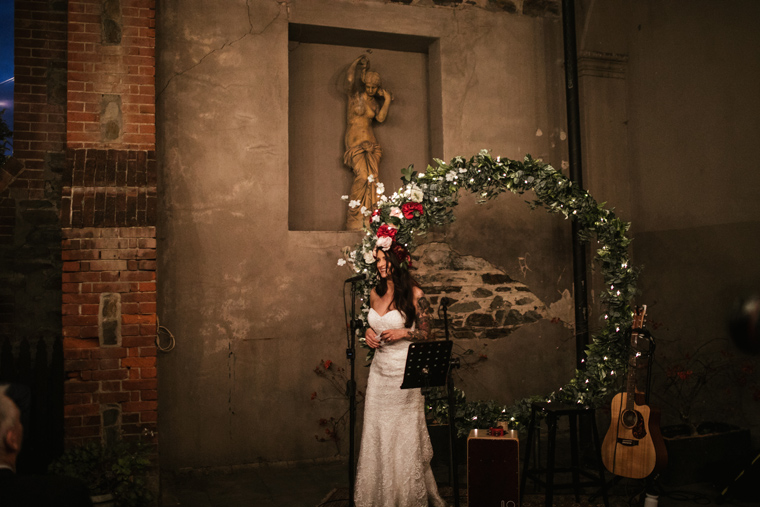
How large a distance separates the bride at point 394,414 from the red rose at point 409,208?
21.2 inches

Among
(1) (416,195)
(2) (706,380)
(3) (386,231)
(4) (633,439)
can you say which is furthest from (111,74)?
(2) (706,380)

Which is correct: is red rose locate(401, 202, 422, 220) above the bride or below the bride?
above

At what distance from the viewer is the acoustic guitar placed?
450 cm

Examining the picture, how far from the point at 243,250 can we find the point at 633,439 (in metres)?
3.80

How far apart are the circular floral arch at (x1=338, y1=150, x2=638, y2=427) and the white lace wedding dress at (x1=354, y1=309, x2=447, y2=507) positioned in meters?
0.73

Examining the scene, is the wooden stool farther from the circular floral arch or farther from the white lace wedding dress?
the white lace wedding dress

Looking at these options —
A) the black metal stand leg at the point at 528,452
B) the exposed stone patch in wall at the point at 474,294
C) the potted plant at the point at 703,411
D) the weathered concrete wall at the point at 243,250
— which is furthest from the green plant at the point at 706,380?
the weathered concrete wall at the point at 243,250

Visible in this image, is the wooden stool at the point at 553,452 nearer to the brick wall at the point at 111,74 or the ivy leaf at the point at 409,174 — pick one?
the ivy leaf at the point at 409,174

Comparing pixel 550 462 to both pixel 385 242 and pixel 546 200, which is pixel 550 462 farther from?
pixel 546 200

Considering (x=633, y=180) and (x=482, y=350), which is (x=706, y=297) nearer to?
(x=633, y=180)

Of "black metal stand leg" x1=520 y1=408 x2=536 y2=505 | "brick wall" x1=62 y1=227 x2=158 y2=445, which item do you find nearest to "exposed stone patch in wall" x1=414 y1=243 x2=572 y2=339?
"black metal stand leg" x1=520 y1=408 x2=536 y2=505

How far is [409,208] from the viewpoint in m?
5.08

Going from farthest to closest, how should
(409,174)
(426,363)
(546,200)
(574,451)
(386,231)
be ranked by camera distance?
(546,200) < (409,174) < (574,451) < (386,231) < (426,363)

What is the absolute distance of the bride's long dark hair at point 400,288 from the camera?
4574mm
